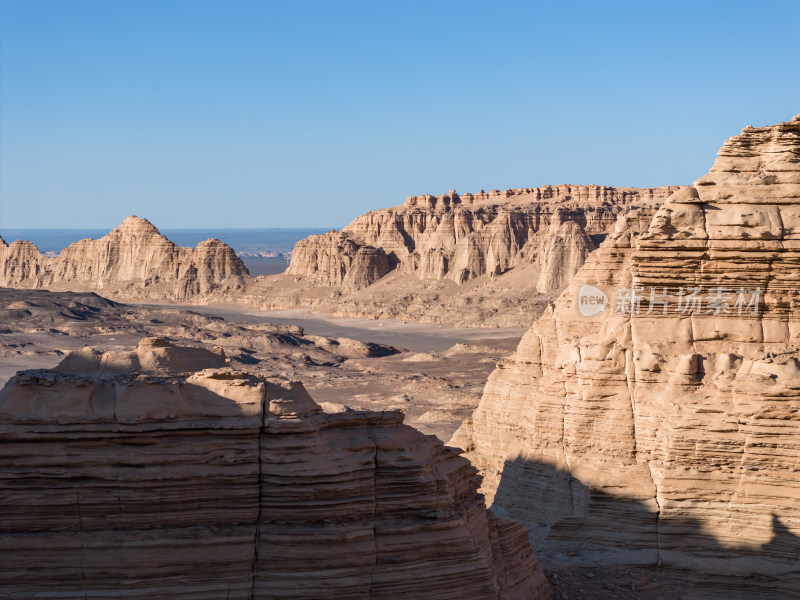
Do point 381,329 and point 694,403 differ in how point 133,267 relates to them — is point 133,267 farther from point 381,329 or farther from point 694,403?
point 694,403

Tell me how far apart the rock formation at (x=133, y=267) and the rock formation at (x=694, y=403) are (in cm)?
11063

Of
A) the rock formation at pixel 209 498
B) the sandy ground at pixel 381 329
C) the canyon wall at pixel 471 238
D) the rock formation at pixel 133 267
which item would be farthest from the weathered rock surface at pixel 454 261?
the rock formation at pixel 209 498

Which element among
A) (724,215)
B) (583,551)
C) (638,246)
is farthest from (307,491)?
(724,215)

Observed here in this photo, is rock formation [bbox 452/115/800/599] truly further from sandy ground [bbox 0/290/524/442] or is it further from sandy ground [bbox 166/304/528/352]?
sandy ground [bbox 166/304/528/352]

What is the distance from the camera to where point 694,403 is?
624 inches

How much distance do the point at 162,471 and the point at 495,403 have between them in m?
11.3

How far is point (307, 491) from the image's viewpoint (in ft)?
37.3

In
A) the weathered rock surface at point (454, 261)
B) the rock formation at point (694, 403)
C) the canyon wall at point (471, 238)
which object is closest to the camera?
the rock formation at point (694, 403)

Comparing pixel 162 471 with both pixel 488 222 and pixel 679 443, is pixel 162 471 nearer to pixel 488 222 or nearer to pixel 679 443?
pixel 679 443

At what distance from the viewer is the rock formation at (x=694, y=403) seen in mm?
15461

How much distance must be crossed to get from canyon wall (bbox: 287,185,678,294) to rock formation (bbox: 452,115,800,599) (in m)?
79.7

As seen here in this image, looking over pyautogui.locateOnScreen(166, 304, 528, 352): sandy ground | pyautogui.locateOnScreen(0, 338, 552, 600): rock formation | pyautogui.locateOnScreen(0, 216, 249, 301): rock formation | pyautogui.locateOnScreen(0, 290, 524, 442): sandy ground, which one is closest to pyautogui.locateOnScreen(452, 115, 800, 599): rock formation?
pyautogui.locateOnScreen(0, 338, 552, 600): rock formation

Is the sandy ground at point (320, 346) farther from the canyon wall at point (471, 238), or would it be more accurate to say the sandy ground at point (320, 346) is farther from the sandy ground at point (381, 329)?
the canyon wall at point (471, 238)

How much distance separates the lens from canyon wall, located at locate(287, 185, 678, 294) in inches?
3969
